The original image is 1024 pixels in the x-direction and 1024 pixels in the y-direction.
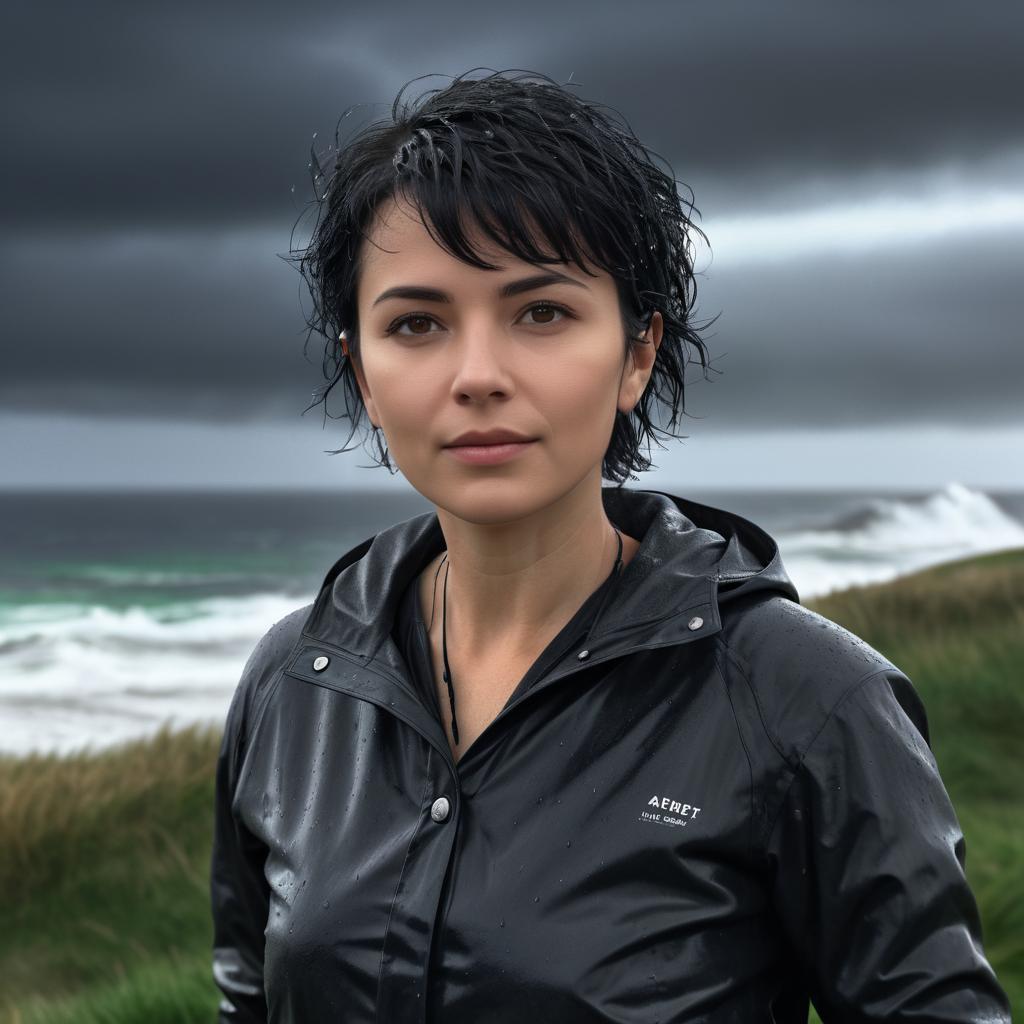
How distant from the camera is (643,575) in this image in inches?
106

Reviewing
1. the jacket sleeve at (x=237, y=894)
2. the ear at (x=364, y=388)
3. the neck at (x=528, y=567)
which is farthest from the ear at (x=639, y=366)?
the jacket sleeve at (x=237, y=894)

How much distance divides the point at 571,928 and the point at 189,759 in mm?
5617

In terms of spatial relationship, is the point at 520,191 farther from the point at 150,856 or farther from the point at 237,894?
the point at 150,856

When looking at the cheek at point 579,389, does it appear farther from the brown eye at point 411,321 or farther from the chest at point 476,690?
the chest at point 476,690

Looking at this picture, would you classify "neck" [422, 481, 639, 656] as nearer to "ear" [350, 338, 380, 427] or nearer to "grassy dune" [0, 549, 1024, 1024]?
"ear" [350, 338, 380, 427]

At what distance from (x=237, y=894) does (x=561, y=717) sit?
3.99ft

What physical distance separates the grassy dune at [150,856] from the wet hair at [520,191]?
3.66 metres

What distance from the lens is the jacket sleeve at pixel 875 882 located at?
7.45 feet

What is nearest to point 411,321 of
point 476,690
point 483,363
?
point 483,363

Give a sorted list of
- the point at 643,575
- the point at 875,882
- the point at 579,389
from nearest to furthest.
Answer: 1. the point at 875,882
2. the point at 579,389
3. the point at 643,575

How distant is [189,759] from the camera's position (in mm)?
7516

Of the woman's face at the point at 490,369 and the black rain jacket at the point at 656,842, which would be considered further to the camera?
the woman's face at the point at 490,369

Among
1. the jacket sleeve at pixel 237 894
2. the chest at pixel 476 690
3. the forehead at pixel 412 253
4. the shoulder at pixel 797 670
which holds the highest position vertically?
the forehead at pixel 412 253

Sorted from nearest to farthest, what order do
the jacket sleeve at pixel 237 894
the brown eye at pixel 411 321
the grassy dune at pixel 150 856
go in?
the brown eye at pixel 411 321
the jacket sleeve at pixel 237 894
the grassy dune at pixel 150 856
